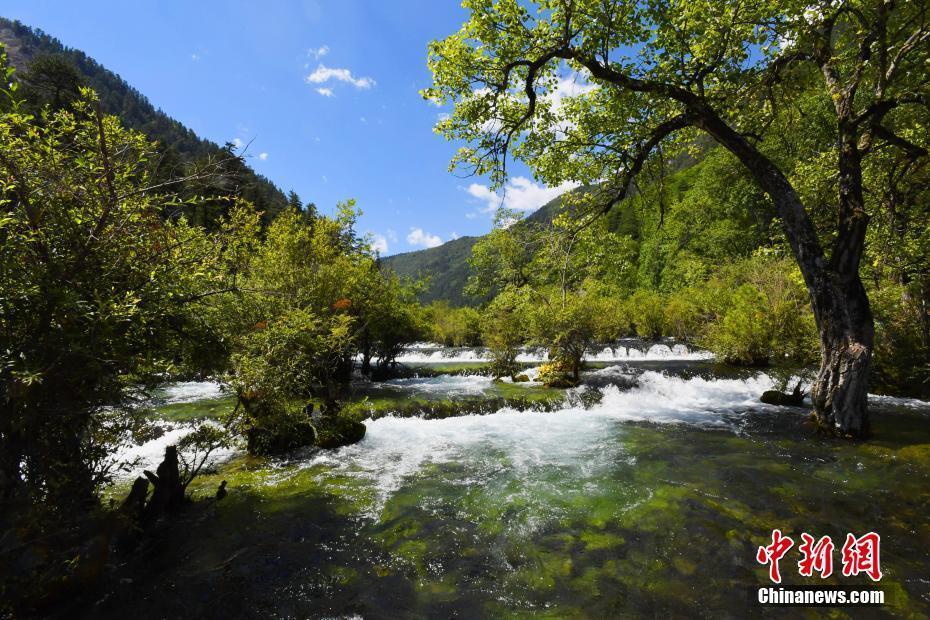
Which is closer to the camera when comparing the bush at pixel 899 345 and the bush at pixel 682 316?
the bush at pixel 899 345

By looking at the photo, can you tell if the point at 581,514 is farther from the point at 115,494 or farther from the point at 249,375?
the point at 115,494

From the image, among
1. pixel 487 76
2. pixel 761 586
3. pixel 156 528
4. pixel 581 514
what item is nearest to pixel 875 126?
pixel 487 76

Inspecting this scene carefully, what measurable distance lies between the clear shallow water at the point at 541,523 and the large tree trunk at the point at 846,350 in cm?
70

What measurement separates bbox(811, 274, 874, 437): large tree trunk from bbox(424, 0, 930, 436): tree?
0.08 ft

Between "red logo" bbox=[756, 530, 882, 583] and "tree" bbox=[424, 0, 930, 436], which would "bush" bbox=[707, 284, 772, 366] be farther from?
"red logo" bbox=[756, 530, 882, 583]

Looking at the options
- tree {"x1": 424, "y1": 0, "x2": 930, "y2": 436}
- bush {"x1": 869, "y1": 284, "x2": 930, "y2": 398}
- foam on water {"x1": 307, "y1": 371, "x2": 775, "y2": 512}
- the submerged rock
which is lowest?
foam on water {"x1": 307, "y1": 371, "x2": 775, "y2": 512}

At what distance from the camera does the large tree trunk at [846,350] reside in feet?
27.7

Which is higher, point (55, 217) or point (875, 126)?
point (875, 126)

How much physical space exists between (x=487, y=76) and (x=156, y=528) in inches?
395

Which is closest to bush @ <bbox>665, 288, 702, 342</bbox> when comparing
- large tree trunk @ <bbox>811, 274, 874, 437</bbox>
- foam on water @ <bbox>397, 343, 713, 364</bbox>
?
foam on water @ <bbox>397, 343, 713, 364</bbox>

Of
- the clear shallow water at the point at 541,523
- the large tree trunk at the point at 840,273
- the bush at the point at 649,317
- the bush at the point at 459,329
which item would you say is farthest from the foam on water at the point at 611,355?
the large tree trunk at the point at 840,273

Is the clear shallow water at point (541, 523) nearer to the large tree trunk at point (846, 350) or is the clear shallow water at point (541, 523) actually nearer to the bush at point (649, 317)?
the large tree trunk at point (846, 350)

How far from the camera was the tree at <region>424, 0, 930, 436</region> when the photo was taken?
7270mm

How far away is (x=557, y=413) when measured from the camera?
14281 millimetres
